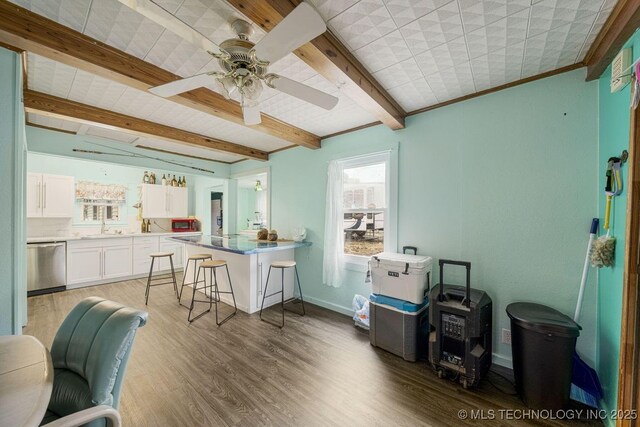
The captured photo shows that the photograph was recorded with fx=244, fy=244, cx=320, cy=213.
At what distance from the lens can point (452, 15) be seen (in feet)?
4.66

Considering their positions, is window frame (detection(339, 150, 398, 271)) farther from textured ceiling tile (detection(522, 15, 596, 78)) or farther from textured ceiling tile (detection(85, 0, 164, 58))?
textured ceiling tile (detection(85, 0, 164, 58))

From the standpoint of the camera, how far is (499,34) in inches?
61.4

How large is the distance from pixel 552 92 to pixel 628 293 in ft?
5.15

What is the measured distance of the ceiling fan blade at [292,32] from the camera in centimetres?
103

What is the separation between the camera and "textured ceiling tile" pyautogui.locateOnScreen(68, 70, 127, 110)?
2201 millimetres

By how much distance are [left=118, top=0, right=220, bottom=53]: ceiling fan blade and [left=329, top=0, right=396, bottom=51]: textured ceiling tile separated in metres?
0.79

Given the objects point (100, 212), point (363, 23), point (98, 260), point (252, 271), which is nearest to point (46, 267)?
point (98, 260)

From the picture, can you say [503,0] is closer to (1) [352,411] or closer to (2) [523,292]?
(2) [523,292]

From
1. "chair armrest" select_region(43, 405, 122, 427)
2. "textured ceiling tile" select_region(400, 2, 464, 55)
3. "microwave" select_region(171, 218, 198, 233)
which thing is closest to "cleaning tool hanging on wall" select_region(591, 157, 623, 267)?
"textured ceiling tile" select_region(400, 2, 464, 55)

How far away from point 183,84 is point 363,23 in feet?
3.89

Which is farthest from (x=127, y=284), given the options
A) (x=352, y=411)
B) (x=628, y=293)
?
(x=628, y=293)

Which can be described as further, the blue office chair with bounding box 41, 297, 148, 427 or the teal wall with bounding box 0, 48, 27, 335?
the teal wall with bounding box 0, 48, 27, 335

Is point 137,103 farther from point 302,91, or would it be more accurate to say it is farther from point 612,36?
point 612,36

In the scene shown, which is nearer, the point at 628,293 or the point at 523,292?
the point at 628,293
